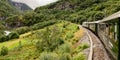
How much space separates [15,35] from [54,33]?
78926 mm

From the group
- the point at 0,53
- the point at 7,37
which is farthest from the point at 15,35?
the point at 0,53

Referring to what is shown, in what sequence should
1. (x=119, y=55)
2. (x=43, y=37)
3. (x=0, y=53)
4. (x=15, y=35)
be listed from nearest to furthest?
(x=119, y=55), (x=43, y=37), (x=0, y=53), (x=15, y=35)

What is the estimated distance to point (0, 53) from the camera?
8306 centimetres

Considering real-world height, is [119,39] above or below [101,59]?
above

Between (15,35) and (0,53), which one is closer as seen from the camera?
(0,53)

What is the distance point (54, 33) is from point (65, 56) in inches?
1321

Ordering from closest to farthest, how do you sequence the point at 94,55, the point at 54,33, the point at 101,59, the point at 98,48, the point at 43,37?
the point at 101,59
the point at 94,55
the point at 98,48
the point at 54,33
the point at 43,37

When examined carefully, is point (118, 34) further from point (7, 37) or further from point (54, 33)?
point (7, 37)

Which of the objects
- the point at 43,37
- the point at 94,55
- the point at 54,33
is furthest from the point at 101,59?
the point at 43,37

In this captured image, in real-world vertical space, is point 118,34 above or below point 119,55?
above

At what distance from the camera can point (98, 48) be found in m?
25.5

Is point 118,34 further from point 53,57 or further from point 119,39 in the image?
point 53,57

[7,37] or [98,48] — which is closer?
[98,48]

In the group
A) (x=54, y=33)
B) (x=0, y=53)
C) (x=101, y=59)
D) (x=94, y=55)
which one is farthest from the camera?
(x=0, y=53)
